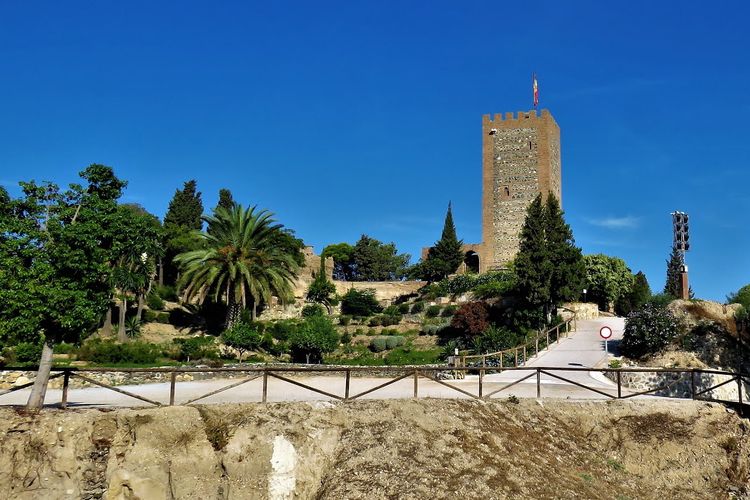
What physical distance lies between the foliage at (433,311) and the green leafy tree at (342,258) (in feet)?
118

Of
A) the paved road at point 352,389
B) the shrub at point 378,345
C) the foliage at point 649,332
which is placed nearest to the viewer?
the paved road at point 352,389

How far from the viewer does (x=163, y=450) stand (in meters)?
11.2

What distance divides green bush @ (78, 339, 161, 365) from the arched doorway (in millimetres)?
37730

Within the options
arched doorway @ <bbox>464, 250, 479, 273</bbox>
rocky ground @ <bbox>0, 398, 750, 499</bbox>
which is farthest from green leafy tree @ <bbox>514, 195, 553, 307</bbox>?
arched doorway @ <bbox>464, 250, 479, 273</bbox>

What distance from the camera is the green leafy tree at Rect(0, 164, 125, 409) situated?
1175 cm

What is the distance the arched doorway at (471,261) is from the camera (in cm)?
6266

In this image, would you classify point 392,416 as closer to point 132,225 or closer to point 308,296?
point 132,225

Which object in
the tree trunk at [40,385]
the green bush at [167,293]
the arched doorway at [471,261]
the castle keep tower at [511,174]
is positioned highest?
the castle keep tower at [511,174]

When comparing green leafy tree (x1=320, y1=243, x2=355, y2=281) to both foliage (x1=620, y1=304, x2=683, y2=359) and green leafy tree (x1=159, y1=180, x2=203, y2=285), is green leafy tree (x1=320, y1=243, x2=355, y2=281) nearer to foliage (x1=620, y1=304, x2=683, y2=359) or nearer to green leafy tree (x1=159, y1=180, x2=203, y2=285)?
green leafy tree (x1=159, y1=180, x2=203, y2=285)

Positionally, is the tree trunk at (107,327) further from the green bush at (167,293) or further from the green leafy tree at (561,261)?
the green leafy tree at (561,261)

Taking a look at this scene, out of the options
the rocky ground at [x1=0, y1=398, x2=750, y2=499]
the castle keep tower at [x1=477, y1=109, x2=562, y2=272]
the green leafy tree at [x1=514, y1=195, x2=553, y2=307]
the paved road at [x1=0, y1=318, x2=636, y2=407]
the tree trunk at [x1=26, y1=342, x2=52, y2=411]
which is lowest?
the rocky ground at [x1=0, y1=398, x2=750, y2=499]

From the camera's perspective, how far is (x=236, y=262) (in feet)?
114

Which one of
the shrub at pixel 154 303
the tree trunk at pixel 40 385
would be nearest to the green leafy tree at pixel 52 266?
the tree trunk at pixel 40 385

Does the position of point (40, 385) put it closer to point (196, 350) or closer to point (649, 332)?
point (196, 350)
